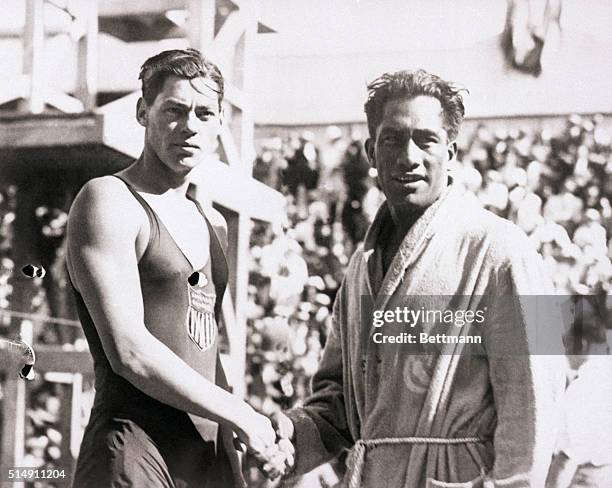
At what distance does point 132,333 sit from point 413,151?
910mm

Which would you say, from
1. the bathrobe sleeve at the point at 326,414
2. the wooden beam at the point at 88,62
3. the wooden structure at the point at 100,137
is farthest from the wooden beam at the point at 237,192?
the wooden beam at the point at 88,62

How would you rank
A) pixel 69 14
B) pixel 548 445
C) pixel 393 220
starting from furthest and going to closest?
pixel 69 14 < pixel 393 220 < pixel 548 445

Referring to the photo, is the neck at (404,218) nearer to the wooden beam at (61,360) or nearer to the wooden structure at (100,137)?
the wooden structure at (100,137)

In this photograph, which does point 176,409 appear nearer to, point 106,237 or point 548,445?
point 106,237

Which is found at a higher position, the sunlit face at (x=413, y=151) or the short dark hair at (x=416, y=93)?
the short dark hair at (x=416, y=93)

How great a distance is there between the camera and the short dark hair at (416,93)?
289cm

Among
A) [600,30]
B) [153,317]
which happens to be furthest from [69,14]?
[600,30]

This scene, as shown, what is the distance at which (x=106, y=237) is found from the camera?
2.88 metres

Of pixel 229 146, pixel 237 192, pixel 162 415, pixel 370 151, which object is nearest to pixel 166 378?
pixel 162 415

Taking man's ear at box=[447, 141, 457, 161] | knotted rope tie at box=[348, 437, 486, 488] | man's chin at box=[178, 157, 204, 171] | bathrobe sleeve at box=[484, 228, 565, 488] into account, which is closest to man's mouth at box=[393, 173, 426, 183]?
man's ear at box=[447, 141, 457, 161]

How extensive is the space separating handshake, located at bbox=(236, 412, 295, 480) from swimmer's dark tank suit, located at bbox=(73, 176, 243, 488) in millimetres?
62

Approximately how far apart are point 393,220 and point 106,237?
0.80m

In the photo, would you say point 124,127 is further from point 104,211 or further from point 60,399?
point 60,399

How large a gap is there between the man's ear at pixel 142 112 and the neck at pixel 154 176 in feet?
0.29
